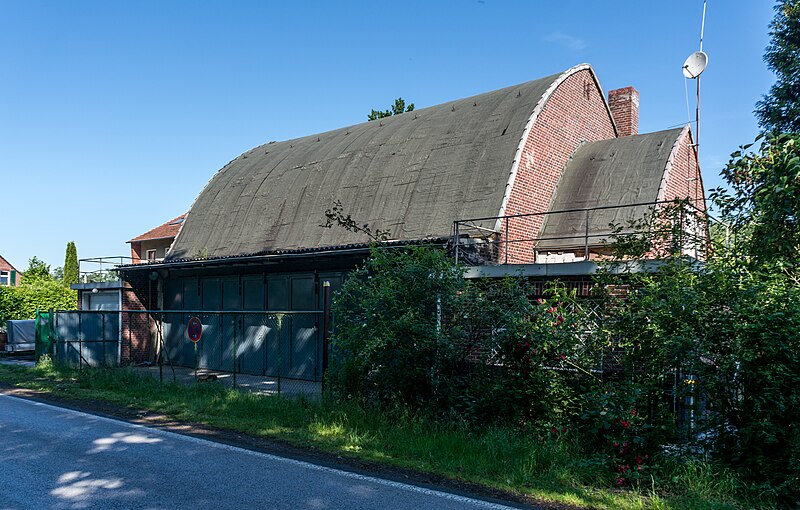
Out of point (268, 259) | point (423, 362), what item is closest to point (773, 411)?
point (423, 362)

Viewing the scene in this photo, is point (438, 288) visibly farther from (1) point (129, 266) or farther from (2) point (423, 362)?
(1) point (129, 266)

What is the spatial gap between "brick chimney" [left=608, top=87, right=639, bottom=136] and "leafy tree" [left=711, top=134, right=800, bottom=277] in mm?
14408

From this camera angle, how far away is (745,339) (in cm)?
714

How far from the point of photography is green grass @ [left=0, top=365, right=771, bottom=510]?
6.71m

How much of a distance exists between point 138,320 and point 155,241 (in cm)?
2278

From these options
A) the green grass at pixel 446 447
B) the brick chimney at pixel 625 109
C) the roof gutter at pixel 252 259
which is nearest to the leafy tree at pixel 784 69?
the brick chimney at pixel 625 109

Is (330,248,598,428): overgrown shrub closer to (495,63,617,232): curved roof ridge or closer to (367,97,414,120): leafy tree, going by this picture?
(495,63,617,232): curved roof ridge

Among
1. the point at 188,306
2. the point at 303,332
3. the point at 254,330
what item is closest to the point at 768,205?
the point at 303,332

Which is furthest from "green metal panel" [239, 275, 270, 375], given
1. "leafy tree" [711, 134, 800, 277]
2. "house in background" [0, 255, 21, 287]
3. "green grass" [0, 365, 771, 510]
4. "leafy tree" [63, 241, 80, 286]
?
"house in background" [0, 255, 21, 287]

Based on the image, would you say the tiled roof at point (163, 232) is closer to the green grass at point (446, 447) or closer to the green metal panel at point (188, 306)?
the green metal panel at point (188, 306)

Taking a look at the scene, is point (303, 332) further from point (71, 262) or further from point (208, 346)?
point (71, 262)

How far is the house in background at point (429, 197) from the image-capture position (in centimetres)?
1658

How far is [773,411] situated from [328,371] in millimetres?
6787

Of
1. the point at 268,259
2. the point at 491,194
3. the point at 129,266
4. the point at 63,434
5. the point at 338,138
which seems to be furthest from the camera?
the point at 338,138
